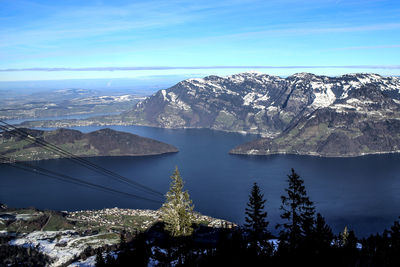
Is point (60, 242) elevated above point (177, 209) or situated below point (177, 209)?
below

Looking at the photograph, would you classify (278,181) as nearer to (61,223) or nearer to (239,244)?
(61,223)

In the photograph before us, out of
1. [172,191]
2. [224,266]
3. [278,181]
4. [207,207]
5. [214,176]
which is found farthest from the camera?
[214,176]

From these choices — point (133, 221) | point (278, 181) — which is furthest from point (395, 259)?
point (278, 181)

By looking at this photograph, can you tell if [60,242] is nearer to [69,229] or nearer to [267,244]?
[69,229]

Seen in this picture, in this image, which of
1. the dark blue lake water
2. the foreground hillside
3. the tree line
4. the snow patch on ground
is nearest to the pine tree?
the tree line

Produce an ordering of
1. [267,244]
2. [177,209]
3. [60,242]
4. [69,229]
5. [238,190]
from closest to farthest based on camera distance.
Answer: [267,244]
[177,209]
[60,242]
[69,229]
[238,190]

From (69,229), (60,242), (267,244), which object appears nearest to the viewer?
(267,244)

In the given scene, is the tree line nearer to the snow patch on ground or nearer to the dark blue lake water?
the snow patch on ground

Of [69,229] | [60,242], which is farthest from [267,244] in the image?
[69,229]

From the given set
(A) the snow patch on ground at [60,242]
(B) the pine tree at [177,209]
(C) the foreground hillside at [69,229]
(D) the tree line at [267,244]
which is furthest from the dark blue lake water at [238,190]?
(B) the pine tree at [177,209]

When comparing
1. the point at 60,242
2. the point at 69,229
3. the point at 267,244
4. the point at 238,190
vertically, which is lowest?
the point at 69,229
